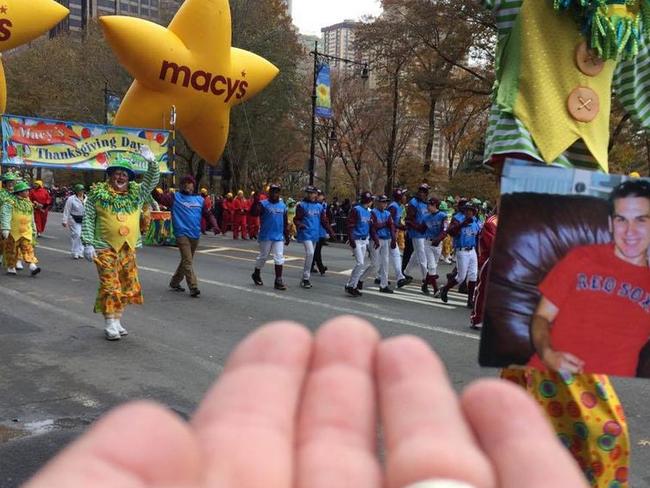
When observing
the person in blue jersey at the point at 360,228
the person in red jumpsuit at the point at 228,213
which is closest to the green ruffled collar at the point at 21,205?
the person in blue jersey at the point at 360,228

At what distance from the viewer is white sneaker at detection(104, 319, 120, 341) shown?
596cm

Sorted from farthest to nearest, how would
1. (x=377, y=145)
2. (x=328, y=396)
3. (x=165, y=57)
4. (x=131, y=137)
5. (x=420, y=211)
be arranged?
(x=377, y=145) < (x=131, y=137) < (x=420, y=211) < (x=165, y=57) < (x=328, y=396)

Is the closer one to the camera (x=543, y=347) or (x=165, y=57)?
(x=543, y=347)

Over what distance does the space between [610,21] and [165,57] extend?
113 inches

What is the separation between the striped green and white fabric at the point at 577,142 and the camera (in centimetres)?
202

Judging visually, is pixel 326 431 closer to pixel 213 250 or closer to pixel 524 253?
pixel 524 253

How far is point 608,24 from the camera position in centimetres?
201

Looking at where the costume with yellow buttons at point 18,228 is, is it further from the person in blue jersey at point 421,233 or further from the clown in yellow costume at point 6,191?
the person in blue jersey at point 421,233

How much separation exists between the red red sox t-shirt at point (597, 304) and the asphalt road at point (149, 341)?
235 centimetres

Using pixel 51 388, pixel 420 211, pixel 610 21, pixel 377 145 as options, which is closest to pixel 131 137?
pixel 420 211

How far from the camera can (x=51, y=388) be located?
445 centimetres

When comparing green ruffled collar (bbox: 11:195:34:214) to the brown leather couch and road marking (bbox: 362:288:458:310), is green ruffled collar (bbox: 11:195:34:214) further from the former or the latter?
the brown leather couch

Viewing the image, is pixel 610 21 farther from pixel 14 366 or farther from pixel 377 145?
pixel 377 145

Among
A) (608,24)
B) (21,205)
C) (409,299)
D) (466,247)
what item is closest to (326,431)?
(608,24)
